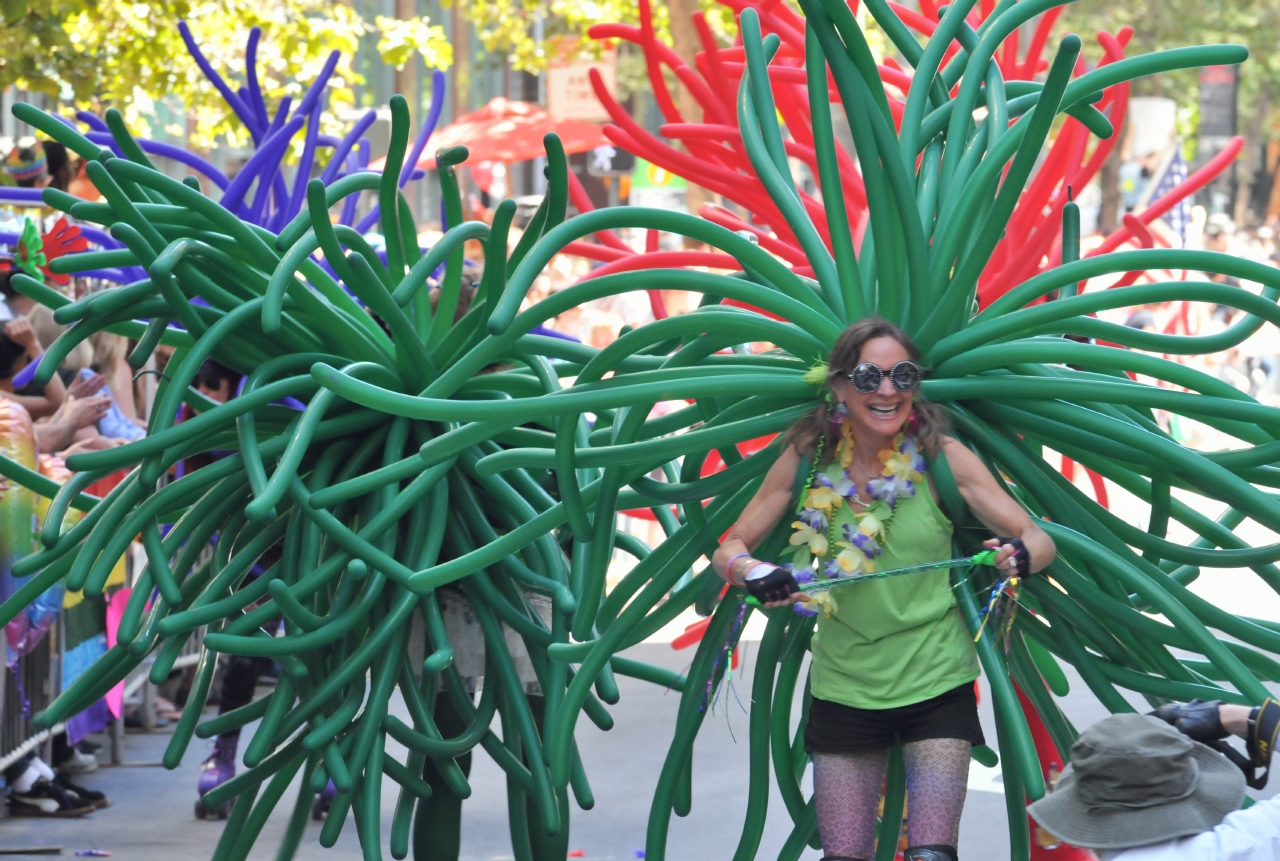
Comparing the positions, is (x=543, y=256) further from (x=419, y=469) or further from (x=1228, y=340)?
(x=1228, y=340)

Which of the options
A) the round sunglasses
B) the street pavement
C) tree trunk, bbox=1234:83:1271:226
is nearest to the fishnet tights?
the round sunglasses

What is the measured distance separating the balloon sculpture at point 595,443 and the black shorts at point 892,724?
0.11 meters

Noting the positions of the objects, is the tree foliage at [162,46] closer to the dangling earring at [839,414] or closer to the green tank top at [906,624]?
the dangling earring at [839,414]

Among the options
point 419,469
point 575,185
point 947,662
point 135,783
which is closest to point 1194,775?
point 947,662

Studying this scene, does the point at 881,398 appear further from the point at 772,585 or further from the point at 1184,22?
the point at 1184,22

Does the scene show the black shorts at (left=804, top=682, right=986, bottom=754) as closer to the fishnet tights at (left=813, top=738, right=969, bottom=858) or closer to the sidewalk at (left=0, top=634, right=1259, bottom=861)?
the fishnet tights at (left=813, top=738, right=969, bottom=858)

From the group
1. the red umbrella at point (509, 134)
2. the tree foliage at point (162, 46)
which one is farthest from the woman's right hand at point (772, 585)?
the red umbrella at point (509, 134)

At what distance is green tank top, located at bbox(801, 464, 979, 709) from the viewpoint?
3434 mm

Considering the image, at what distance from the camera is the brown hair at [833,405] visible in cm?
335

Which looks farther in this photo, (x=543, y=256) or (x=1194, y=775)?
(x=543, y=256)

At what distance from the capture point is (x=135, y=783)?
21.1 feet

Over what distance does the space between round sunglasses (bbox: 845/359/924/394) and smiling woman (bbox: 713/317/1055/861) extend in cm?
2

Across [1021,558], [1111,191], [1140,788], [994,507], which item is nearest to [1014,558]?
[1021,558]

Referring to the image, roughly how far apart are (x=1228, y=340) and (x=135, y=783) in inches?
176
